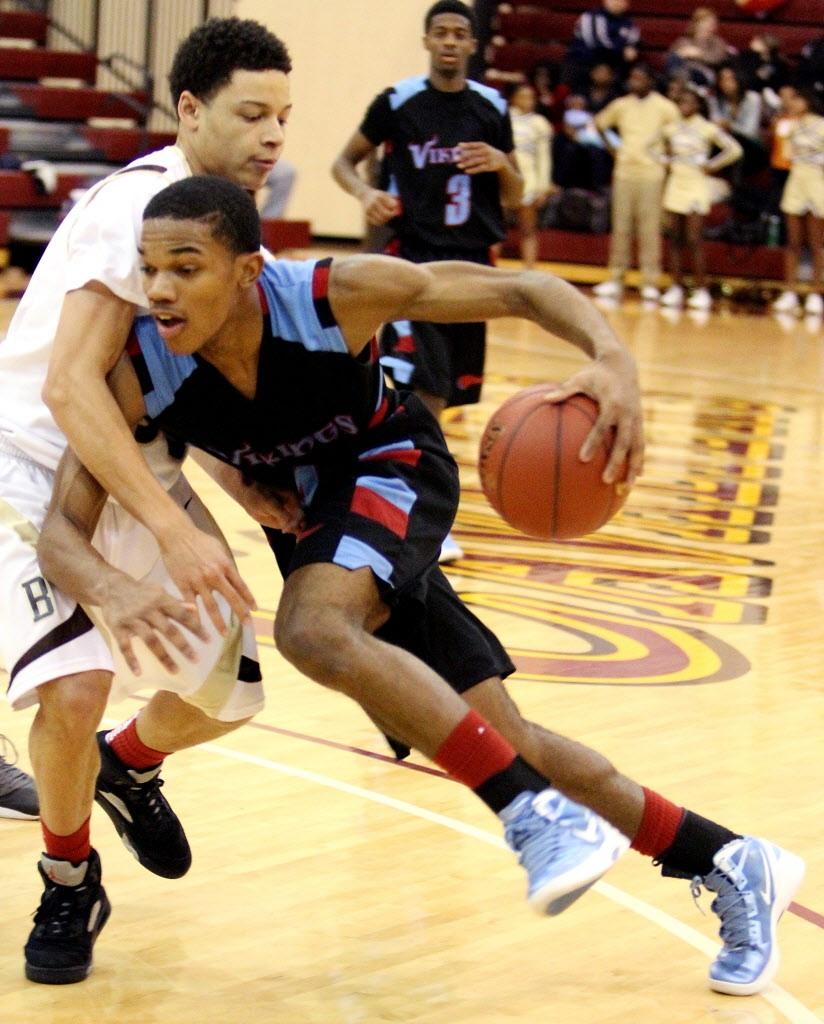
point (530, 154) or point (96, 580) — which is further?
point (530, 154)

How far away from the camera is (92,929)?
328cm

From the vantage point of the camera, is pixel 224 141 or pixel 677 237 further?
pixel 677 237

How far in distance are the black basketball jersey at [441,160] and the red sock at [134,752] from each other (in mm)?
3905

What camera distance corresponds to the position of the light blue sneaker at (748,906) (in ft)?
10.6

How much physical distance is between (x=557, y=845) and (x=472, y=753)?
0.69 ft

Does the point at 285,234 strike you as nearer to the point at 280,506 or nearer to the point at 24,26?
the point at 24,26

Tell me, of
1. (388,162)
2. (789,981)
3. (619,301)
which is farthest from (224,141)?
(619,301)

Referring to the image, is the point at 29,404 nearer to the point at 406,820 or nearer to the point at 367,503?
the point at 367,503

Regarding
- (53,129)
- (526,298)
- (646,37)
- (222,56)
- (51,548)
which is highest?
(222,56)

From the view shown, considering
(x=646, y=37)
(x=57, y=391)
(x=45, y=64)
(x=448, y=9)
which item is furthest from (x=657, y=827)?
(x=646, y=37)

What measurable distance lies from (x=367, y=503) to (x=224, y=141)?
787 millimetres

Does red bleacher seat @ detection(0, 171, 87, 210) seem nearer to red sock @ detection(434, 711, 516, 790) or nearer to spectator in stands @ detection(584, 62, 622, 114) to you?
spectator in stands @ detection(584, 62, 622, 114)

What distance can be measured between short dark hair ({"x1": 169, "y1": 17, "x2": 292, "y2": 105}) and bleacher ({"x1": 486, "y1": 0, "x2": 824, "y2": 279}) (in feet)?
49.2

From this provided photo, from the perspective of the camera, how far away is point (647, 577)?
6855 mm
